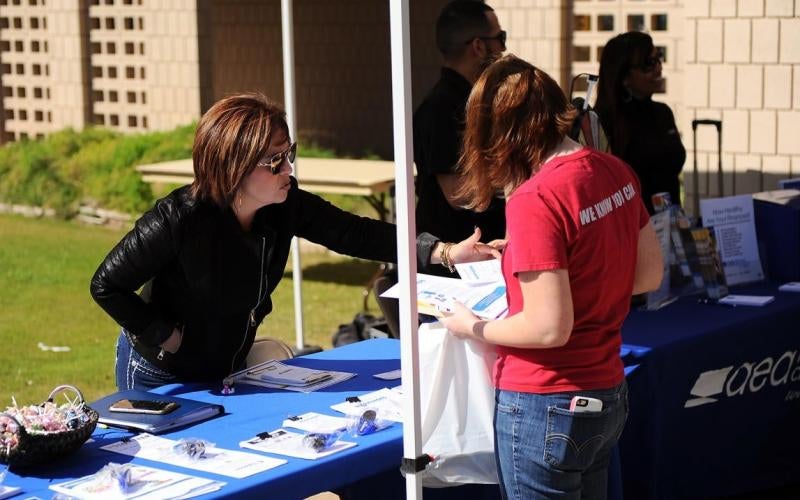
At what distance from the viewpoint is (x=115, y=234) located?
10141 millimetres

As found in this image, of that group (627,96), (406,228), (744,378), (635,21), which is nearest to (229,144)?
(406,228)

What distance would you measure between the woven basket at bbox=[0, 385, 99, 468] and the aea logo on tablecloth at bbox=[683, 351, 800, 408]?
1.92 m

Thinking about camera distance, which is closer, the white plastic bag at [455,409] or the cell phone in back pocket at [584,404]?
the cell phone in back pocket at [584,404]

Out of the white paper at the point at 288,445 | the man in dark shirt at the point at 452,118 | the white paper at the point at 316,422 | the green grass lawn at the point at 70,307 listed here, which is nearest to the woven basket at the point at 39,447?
the white paper at the point at 288,445

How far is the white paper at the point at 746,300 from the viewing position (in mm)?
4020

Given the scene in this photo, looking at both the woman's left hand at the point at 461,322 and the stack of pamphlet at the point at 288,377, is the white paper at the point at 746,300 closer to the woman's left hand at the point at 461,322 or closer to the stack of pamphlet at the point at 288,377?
the stack of pamphlet at the point at 288,377

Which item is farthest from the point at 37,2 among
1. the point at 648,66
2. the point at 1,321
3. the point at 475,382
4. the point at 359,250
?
the point at 475,382

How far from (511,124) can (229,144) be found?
822 mm

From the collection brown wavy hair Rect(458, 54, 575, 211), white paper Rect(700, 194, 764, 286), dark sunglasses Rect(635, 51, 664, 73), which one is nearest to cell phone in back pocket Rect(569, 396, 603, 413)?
brown wavy hair Rect(458, 54, 575, 211)

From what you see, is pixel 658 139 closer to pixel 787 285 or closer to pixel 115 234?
pixel 787 285

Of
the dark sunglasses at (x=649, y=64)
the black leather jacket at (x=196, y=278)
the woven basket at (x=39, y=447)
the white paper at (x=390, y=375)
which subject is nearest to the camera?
the woven basket at (x=39, y=447)

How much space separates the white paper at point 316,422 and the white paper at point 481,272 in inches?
20.5

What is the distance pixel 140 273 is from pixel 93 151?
28.1 feet

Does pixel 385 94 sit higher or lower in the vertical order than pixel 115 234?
higher
